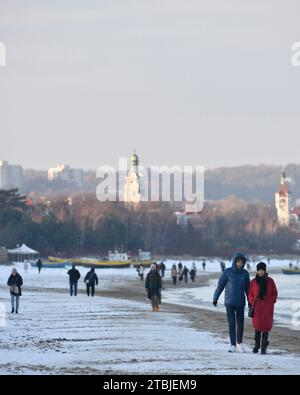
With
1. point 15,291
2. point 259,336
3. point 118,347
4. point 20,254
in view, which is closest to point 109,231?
point 20,254

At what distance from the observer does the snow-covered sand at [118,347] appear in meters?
17.1

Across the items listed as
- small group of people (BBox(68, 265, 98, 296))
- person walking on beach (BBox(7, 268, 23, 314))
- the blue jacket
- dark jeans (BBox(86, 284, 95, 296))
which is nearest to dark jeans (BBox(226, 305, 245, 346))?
the blue jacket

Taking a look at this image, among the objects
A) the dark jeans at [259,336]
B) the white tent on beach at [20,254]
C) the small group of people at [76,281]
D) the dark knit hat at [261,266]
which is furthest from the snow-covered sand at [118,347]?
the white tent on beach at [20,254]

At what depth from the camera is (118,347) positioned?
67.2 ft

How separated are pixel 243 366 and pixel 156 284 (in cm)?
1534

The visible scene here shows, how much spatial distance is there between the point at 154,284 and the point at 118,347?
1214cm

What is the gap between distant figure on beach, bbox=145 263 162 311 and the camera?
3203cm

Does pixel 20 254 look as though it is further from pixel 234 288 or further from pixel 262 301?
pixel 262 301

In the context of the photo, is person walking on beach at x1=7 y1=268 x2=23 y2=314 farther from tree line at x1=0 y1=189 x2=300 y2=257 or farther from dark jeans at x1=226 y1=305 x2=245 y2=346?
tree line at x1=0 y1=189 x2=300 y2=257

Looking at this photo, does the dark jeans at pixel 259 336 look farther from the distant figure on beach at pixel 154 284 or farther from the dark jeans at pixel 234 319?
the distant figure on beach at pixel 154 284

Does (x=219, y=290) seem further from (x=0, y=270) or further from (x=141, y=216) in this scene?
(x=141, y=216)

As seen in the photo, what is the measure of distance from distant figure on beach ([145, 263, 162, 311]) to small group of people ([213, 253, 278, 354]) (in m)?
11.7
